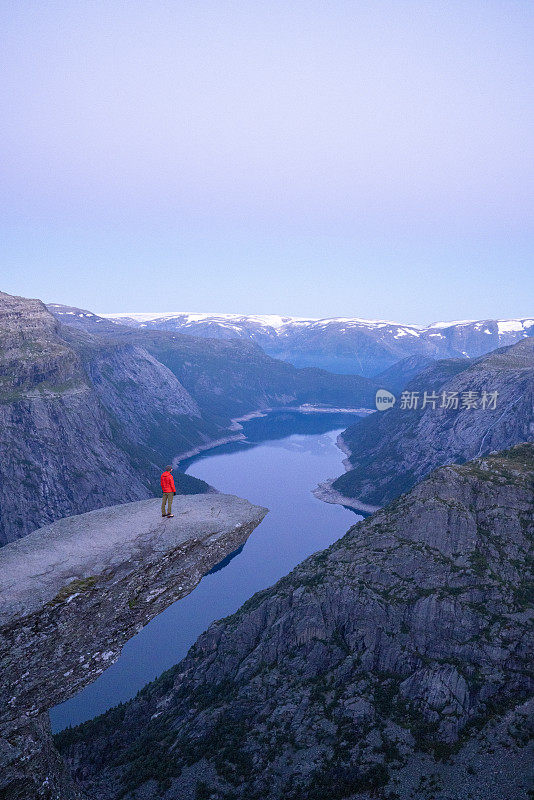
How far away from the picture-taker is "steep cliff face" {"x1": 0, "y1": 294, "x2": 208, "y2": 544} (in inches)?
4801

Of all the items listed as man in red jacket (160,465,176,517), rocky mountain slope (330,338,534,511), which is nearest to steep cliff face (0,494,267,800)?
man in red jacket (160,465,176,517)

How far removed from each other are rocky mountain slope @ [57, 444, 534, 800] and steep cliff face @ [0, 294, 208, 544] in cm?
7957

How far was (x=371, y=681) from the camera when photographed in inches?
1796

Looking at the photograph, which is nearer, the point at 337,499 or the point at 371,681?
the point at 371,681

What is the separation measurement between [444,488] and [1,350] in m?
136

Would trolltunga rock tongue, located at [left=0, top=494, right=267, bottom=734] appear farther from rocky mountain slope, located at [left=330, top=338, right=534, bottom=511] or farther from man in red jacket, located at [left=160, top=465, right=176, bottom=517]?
rocky mountain slope, located at [left=330, top=338, right=534, bottom=511]

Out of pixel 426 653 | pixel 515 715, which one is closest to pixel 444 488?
pixel 426 653

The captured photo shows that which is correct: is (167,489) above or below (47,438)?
above

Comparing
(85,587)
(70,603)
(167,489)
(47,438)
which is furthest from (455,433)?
(70,603)

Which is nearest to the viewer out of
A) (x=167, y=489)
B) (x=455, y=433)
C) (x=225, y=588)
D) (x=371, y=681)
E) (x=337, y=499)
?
(x=167, y=489)

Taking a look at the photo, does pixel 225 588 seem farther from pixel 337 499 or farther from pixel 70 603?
pixel 70 603

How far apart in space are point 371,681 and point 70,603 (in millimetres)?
36995

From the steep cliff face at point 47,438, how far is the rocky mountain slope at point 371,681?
7957 centimetres

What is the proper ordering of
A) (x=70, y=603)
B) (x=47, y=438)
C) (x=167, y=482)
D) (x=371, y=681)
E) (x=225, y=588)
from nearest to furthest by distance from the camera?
(x=70, y=603)
(x=167, y=482)
(x=371, y=681)
(x=225, y=588)
(x=47, y=438)
